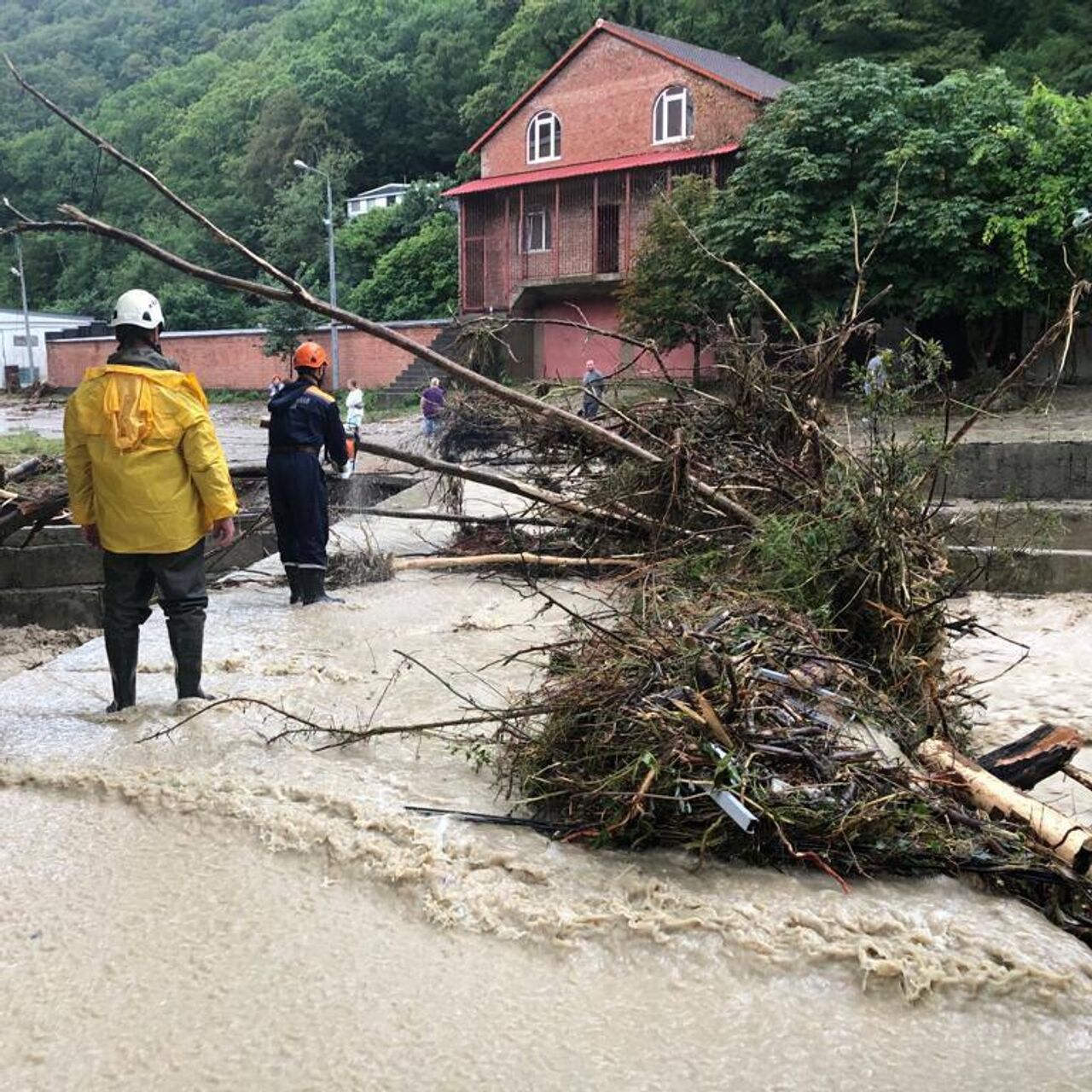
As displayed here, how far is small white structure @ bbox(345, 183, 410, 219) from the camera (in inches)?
2370

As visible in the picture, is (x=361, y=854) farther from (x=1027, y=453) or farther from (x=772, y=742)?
(x=1027, y=453)

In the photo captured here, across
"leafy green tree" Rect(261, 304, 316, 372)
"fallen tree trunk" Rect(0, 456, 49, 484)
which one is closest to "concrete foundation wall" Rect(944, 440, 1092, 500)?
"fallen tree trunk" Rect(0, 456, 49, 484)

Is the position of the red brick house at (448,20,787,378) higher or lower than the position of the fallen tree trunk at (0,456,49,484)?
higher

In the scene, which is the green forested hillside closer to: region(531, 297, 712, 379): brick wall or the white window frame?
the white window frame

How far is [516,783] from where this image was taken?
3797 millimetres

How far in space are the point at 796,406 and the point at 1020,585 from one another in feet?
16.8

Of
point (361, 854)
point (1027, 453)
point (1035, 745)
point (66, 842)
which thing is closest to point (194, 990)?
point (361, 854)

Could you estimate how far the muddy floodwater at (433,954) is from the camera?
2.36 metres

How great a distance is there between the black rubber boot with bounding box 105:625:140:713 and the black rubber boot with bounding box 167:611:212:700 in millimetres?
157

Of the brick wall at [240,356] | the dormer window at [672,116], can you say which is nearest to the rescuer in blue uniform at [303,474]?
the dormer window at [672,116]

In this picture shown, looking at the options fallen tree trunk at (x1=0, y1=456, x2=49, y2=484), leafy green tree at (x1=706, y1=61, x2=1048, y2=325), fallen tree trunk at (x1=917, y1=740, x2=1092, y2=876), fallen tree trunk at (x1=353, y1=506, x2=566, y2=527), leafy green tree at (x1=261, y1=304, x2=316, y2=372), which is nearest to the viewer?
fallen tree trunk at (x1=917, y1=740, x2=1092, y2=876)

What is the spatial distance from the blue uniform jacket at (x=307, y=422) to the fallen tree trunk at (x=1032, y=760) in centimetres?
433

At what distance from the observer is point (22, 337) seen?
187 feet

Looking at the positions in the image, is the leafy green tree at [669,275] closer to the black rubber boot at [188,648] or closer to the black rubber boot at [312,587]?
the black rubber boot at [312,587]
